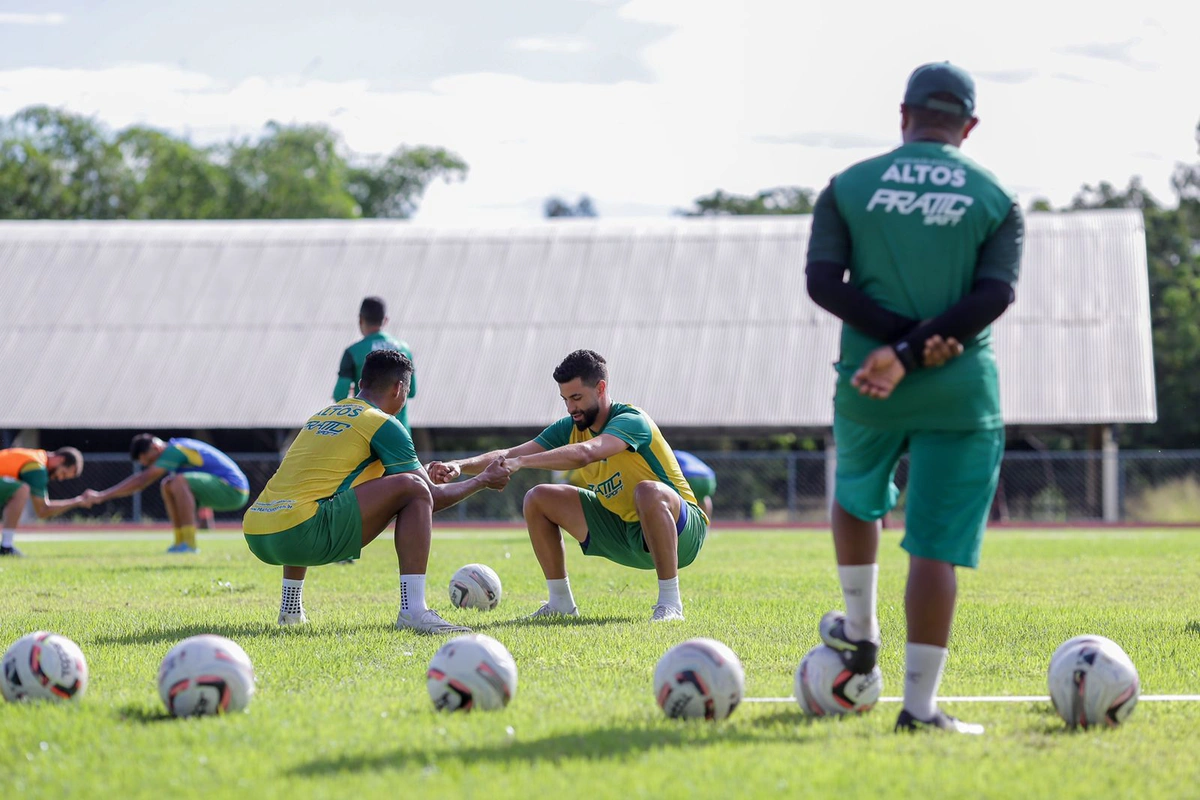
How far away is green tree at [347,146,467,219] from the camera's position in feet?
248

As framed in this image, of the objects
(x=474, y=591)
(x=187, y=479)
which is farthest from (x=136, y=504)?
(x=474, y=591)

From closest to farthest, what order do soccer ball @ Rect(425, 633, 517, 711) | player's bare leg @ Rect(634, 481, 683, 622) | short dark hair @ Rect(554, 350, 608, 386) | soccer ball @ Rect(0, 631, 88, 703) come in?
soccer ball @ Rect(425, 633, 517, 711) → soccer ball @ Rect(0, 631, 88, 703) → short dark hair @ Rect(554, 350, 608, 386) → player's bare leg @ Rect(634, 481, 683, 622)

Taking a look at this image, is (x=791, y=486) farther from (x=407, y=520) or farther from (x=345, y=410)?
(x=345, y=410)

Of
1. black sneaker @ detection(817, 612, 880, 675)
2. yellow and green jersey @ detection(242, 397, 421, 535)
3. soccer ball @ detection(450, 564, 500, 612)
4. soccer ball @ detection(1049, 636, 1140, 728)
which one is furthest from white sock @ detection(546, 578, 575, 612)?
soccer ball @ detection(1049, 636, 1140, 728)

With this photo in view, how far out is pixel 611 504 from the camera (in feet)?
29.9

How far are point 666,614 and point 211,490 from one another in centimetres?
957

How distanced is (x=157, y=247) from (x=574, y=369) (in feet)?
111

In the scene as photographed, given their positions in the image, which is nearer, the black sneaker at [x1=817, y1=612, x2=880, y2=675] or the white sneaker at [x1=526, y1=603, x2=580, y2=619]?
the black sneaker at [x1=817, y1=612, x2=880, y2=675]

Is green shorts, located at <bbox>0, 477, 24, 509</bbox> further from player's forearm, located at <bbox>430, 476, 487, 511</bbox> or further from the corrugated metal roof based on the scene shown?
the corrugated metal roof

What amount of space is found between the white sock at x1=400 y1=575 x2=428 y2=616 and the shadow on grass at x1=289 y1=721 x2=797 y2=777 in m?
3.37

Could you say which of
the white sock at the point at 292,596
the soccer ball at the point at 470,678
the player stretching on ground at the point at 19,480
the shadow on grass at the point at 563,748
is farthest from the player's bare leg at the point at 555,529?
the player stretching on ground at the point at 19,480

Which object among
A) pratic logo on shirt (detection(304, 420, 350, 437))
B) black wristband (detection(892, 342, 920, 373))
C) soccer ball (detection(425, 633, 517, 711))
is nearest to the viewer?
black wristband (detection(892, 342, 920, 373))

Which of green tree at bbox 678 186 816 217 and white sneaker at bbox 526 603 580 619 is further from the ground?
green tree at bbox 678 186 816 217

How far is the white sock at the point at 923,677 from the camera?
511 cm
